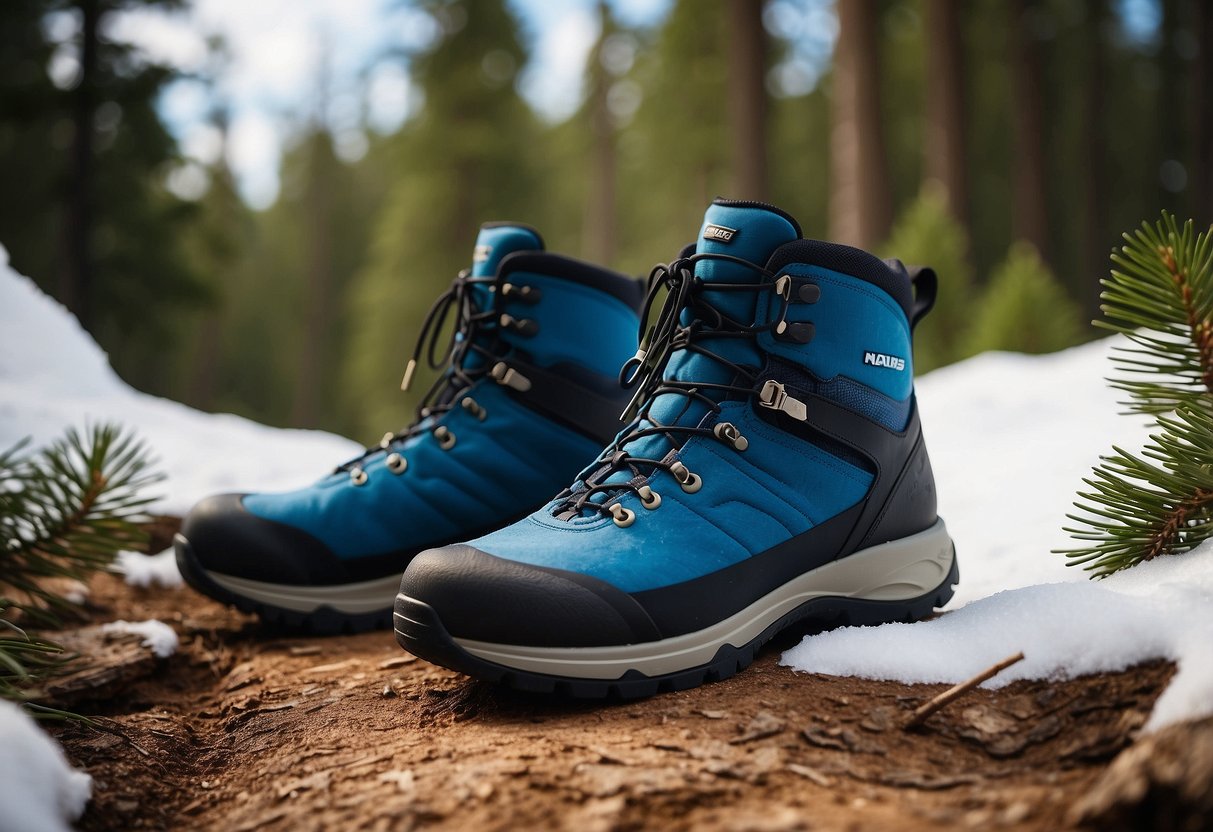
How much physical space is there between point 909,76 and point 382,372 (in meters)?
12.4

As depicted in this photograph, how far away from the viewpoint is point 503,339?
2041 millimetres

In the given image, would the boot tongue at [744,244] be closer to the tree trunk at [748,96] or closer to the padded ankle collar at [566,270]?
the padded ankle collar at [566,270]

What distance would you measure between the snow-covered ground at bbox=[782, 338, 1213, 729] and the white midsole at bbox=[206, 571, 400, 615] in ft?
3.18

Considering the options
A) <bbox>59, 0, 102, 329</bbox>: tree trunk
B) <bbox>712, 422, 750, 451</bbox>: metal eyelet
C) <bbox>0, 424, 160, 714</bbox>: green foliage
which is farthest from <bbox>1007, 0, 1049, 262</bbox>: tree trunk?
<bbox>0, 424, 160, 714</bbox>: green foliage

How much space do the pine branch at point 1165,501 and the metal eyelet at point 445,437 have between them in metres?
1.25

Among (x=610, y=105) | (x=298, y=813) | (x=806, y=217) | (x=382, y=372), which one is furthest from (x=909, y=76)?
(x=298, y=813)

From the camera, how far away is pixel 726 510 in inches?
59.7

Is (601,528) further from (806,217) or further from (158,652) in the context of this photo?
(806,217)

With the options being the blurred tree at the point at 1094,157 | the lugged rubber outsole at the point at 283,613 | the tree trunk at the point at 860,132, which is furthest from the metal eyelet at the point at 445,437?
the blurred tree at the point at 1094,157

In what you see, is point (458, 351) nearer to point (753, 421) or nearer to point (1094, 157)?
point (753, 421)

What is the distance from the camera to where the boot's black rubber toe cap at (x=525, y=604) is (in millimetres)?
1328

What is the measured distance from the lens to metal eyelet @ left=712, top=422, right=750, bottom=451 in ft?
5.05

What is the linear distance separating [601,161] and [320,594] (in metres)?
15.7

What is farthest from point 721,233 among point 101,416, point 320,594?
point 101,416
